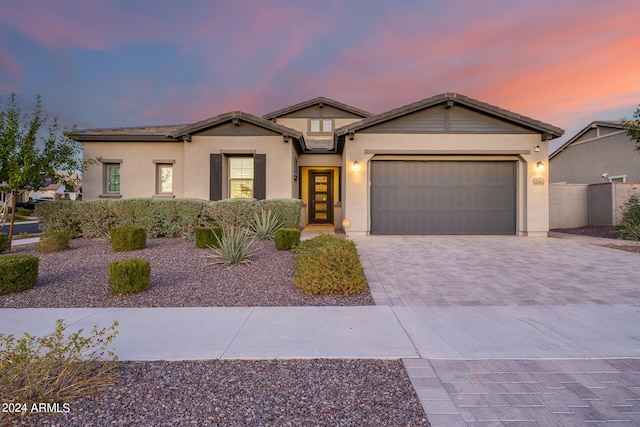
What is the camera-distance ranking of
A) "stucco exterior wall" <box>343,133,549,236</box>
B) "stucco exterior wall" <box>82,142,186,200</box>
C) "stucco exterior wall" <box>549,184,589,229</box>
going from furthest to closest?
"stucco exterior wall" <box>549,184,589,229</box> < "stucco exterior wall" <box>82,142,186,200</box> < "stucco exterior wall" <box>343,133,549,236</box>

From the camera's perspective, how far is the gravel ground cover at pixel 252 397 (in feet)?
6.23

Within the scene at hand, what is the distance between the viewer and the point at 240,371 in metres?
2.50

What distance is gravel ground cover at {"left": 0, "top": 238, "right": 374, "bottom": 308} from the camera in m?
4.39

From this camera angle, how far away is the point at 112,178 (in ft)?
41.9

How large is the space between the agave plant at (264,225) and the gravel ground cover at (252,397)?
646 centimetres

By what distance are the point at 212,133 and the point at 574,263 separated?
11893 millimetres

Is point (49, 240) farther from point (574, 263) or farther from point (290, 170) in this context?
point (574, 263)

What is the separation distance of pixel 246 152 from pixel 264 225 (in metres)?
3.90

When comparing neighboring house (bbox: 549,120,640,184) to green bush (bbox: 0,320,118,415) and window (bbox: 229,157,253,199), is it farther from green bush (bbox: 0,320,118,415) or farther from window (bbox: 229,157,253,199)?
green bush (bbox: 0,320,118,415)

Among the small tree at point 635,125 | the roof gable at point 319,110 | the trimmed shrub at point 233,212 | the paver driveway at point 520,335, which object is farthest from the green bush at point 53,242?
the small tree at point 635,125

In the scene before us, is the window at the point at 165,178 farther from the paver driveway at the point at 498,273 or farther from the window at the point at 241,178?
the paver driveway at the point at 498,273

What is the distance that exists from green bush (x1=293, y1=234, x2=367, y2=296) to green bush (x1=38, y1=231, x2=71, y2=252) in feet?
22.7

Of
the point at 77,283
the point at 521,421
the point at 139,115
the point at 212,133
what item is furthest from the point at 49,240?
the point at 139,115

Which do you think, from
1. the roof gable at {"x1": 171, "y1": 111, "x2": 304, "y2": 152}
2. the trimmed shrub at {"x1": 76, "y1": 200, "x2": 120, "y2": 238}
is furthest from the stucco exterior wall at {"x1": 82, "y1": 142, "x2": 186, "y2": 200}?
the trimmed shrub at {"x1": 76, "y1": 200, "x2": 120, "y2": 238}
